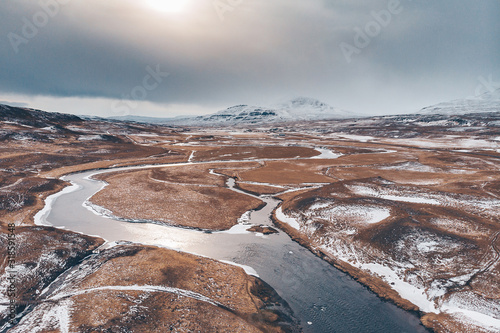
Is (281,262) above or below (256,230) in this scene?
below

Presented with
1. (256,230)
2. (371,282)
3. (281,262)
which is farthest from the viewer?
(256,230)

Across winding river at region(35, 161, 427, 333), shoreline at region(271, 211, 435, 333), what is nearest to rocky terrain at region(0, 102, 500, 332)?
shoreline at region(271, 211, 435, 333)

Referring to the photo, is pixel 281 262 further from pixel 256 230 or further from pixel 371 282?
pixel 371 282

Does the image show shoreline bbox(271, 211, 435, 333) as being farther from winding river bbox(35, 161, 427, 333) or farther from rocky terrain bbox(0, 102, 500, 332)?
winding river bbox(35, 161, 427, 333)

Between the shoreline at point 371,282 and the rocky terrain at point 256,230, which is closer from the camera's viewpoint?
the rocky terrain at point 256,230

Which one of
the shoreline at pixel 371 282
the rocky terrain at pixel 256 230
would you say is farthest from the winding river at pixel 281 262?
the rocky terrain at pixel 256 230

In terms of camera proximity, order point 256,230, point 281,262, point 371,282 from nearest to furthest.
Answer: point 371,282 < point 281,262 < point 256,230

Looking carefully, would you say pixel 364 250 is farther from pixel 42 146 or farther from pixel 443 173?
pixel 42 146

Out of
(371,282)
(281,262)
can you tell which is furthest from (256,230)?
(371,282)

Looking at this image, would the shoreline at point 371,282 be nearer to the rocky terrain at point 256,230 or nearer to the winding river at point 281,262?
the rocky terrain at point 256,230
